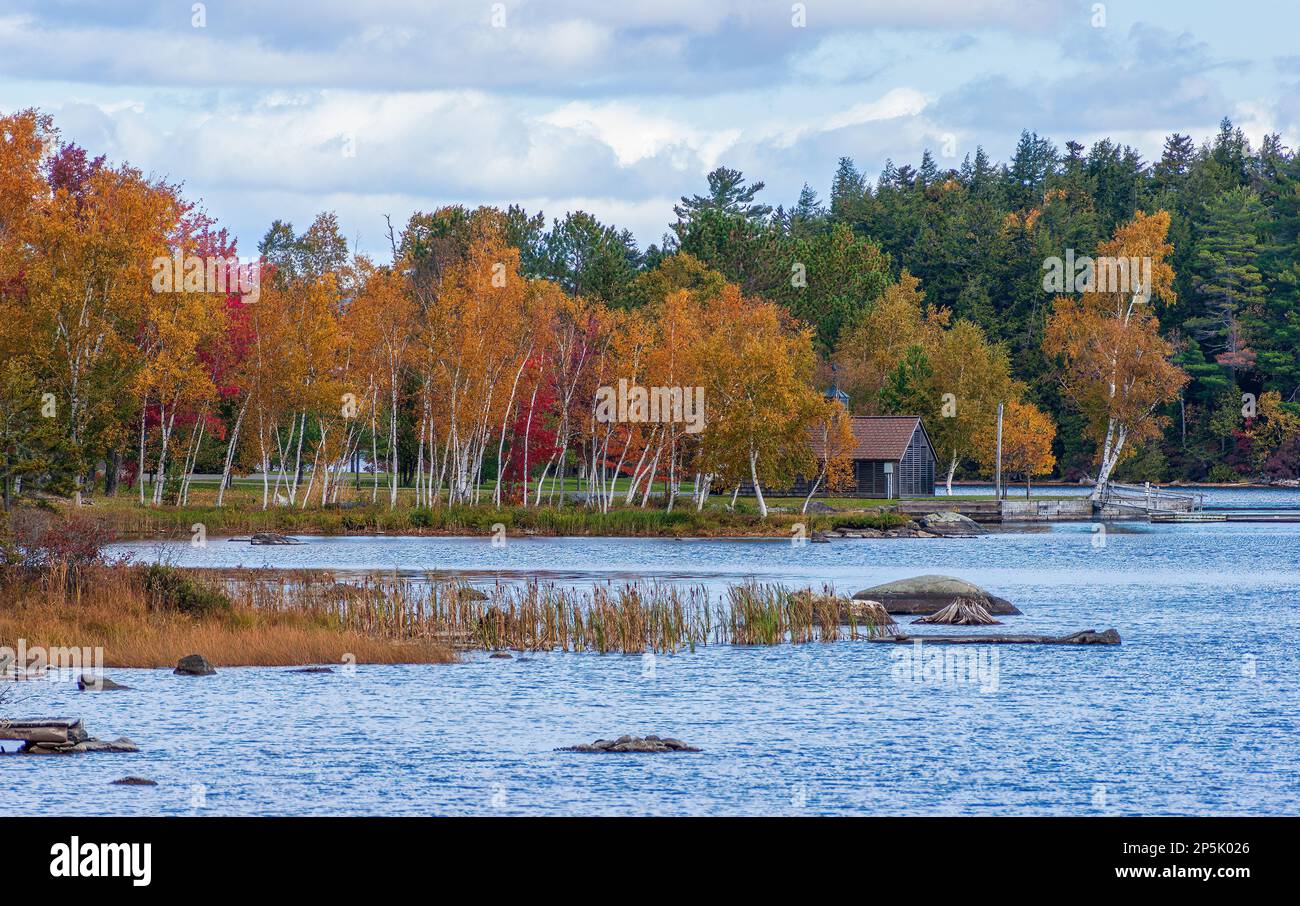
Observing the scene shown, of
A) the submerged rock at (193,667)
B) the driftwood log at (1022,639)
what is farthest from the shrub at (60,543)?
the driftwood log at (1022,639)

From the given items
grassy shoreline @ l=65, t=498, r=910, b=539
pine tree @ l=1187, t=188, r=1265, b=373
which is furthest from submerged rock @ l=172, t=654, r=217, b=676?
pine tree @ l=1187, t=188, r=1265, b=373

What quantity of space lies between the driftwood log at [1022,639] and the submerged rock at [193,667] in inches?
611

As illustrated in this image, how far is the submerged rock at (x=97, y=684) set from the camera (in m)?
32.1

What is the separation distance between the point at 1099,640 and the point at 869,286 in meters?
95.8

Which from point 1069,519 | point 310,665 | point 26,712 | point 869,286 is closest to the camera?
point 26,712

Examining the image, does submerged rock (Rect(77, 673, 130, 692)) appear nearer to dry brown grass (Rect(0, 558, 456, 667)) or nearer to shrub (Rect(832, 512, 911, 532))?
dry brown grass (Rect(0, 558, 456, 667))

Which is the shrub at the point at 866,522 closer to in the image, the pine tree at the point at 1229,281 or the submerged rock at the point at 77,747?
the submerged rock at the point at 77,747

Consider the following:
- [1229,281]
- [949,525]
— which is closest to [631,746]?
[949,525]

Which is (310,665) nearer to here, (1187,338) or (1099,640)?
(1099,640)

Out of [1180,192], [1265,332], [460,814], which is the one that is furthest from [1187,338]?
[460,814]

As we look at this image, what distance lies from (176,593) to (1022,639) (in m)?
19.1

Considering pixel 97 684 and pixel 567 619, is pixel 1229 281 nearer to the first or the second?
pixel 567 619

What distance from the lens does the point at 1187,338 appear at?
14262cm

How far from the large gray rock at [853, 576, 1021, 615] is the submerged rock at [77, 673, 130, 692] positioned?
1975cm
